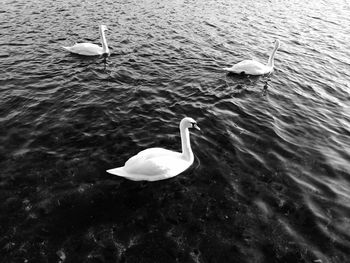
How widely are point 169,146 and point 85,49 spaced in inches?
392

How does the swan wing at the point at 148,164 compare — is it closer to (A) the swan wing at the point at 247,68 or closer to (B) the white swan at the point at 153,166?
(B) the white swan at the point at 153,166

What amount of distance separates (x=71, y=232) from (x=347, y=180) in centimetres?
871

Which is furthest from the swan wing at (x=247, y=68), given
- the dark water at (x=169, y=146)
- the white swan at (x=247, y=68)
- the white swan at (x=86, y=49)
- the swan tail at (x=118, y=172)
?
the swan tail at (x=118, y=172)

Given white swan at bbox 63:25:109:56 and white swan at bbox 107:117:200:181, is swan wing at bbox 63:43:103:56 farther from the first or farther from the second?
white swan at bbox 107:117:200:181

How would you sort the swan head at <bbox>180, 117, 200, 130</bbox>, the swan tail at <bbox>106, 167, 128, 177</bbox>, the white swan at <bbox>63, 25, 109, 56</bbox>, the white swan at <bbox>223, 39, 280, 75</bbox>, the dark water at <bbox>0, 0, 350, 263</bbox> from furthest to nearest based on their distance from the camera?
1. the white swan at <bbox>63, 25, 109, 56</bbox>
2. the white swan at <bbox>223, 39, 280, 75</bbox>
3. the swan head at <bbox>180, 117, 200, 130</bbox>
4. the swan tail at <bbox>106, 167, 128, 177</bbox>
5. the dark water at <bbox>0, 0, 350, 263</bbox>

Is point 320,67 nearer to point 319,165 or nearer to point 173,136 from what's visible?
point 319,165

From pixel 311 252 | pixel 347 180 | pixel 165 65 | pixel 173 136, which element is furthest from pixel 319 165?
pixel 165 65

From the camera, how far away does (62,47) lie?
18.1 m

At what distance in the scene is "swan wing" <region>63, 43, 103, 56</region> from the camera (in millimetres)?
17531

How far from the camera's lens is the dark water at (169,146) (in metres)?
7.45

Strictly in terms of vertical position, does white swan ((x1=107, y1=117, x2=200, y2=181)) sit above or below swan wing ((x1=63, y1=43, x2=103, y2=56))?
above

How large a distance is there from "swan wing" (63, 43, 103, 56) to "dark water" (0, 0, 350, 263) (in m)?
0.46

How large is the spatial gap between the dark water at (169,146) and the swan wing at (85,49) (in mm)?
462

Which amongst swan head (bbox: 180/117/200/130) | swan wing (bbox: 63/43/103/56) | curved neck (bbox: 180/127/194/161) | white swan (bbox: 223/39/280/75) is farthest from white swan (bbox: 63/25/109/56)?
curved neck (bbox: 180/127/194/161)
